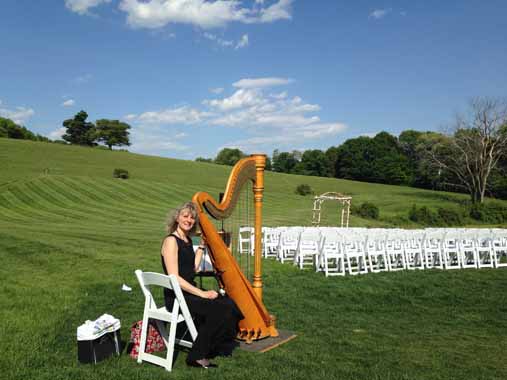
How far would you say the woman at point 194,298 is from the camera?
4742 mm

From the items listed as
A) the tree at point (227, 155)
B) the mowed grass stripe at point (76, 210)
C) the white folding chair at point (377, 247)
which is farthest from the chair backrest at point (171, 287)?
the tree at point (227, 155)

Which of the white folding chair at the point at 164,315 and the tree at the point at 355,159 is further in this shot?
the tree at the point at 355,159

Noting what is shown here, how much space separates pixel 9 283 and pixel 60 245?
4.05 metres

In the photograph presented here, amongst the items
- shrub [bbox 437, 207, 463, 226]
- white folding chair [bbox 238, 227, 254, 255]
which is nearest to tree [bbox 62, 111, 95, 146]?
shrub [bbox 437, 207, 463, 226]

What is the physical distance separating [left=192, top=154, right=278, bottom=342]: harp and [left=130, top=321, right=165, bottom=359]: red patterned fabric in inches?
35.0

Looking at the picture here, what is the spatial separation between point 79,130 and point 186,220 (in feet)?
310

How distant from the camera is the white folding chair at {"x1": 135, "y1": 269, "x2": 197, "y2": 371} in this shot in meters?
4.52

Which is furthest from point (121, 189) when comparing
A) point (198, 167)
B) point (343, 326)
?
point (343, 326)

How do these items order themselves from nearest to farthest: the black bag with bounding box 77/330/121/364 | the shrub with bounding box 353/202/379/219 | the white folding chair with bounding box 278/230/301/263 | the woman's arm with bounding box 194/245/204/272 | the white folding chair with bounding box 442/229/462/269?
1. the black bag with bounding box 77/330/121/364
2. the woman's arm with bounding box 194/245/204/272
3. the white folding chair with bounding box 442/229/462/269
4. the white folding chair with bounding box 278/230/301/263
5. the shrub with bounding box 353/202/379/219

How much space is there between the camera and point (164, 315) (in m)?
4.73

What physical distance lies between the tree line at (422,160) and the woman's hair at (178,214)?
40.6m

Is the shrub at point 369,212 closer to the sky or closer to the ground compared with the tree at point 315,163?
closer to the ground

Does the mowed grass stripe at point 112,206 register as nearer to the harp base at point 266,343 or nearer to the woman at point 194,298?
the harp base at point 266,343

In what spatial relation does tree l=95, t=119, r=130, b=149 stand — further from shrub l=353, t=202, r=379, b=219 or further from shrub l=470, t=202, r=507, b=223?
shrub l=470, t=202, r=507, b=223
